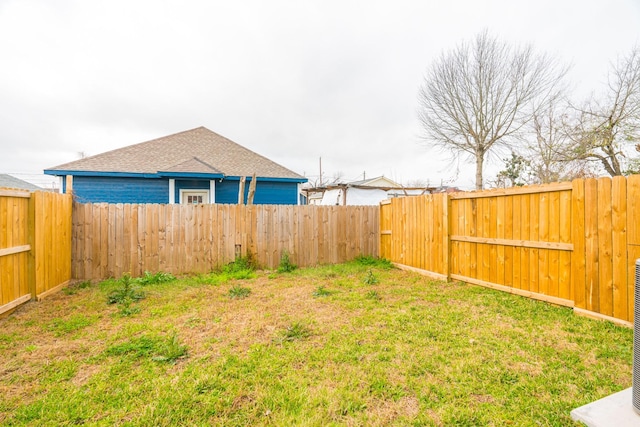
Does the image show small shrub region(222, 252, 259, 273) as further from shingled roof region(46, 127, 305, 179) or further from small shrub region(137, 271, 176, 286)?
shingled roof region(46, 127, 305, 179)

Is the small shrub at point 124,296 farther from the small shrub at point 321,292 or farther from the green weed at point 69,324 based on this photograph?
the small shrub at point 321,292

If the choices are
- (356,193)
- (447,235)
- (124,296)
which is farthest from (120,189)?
(356,193)

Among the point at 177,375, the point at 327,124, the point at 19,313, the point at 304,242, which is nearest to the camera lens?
the point at 177,375

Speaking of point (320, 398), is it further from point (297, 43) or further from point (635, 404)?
point (297, 43)

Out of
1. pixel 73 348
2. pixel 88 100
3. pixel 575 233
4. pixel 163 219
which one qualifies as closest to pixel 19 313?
pixel 73 348

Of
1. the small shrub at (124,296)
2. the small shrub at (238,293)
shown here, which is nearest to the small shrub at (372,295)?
the small shrub at (238,293)

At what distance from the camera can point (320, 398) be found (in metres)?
2.03

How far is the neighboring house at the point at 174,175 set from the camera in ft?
32.0

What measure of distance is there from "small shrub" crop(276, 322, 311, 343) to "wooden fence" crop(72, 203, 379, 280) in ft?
12.6

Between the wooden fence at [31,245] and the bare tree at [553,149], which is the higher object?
the bare tree at [553,149]

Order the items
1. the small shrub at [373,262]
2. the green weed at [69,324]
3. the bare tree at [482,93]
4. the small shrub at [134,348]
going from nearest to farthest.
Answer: the small shrub at [134,348] < the green weed at [69,324] < the small shrub at [373,262] < the bare tree at [482,93]

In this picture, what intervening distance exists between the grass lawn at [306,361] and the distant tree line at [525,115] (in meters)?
8.99

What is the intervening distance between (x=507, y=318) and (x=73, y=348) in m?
4.98

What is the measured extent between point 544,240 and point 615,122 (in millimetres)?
8559
